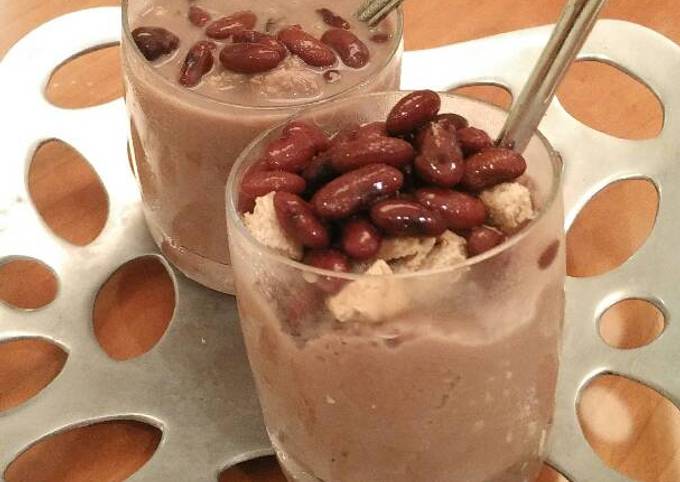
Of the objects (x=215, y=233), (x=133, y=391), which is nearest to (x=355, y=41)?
(x=215, y=233)

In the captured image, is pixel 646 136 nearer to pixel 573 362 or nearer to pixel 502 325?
pixel 573 362

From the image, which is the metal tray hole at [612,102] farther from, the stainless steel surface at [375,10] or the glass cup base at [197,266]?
the glass cup base at [197,266]

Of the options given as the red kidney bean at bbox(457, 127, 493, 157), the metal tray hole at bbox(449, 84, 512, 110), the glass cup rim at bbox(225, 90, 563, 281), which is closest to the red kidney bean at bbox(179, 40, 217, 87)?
the glass cup rim at bbox(225, 90, 563, 281)

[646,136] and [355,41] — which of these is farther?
[646,136]

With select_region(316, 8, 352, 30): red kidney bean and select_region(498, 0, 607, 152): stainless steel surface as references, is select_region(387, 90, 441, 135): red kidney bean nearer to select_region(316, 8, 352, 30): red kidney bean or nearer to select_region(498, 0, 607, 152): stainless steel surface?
select_region(498, 0, 607, 152): stainless steel surface

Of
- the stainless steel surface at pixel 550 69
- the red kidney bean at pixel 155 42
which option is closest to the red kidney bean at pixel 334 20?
the red kidney bean at pixel 155 42

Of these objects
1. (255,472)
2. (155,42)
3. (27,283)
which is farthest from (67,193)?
(255,472)
